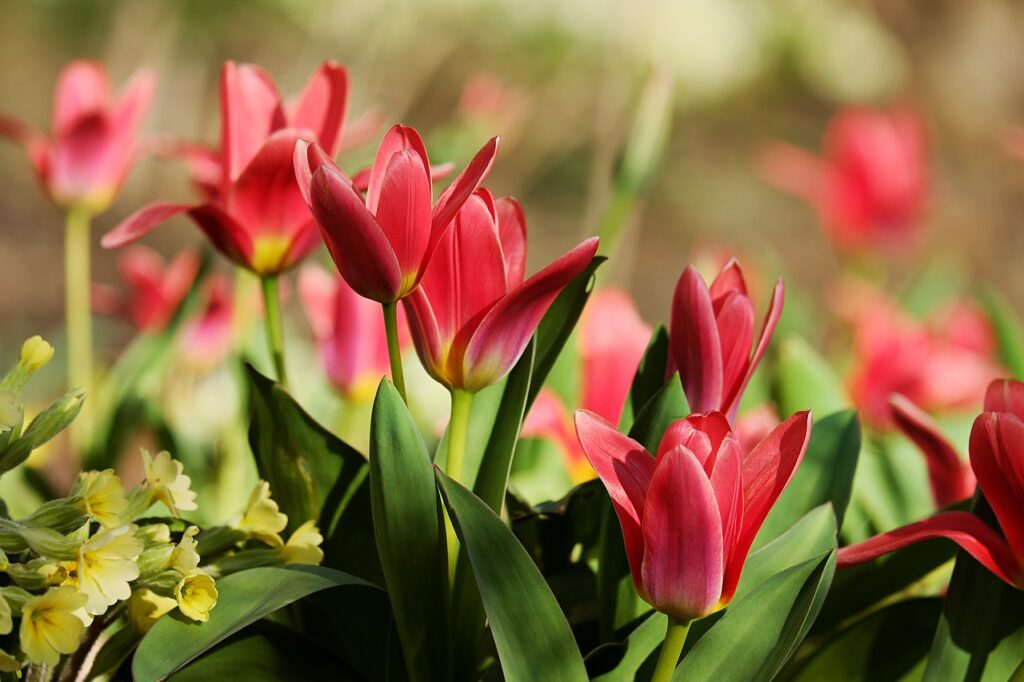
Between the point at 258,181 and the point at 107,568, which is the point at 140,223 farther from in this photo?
the point at 107,568

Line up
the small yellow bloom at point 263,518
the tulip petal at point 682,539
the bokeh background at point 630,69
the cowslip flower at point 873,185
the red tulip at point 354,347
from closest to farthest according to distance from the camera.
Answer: the tulip petal at point 682,539, the small yellow bloom at point 263,518, the red tulip at point 354,347, the cowslip flower at point 873,185, the bokeh background at point 630,69

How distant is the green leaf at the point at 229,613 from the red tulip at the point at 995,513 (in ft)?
0.71

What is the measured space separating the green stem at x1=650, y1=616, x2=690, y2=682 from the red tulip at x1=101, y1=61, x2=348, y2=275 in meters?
0.27

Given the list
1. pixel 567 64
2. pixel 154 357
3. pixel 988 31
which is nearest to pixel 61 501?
pixel 154 357

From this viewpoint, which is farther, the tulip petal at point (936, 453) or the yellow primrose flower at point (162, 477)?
the tulip petal at point (936, 453)

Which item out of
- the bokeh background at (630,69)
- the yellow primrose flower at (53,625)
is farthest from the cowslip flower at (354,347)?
the bokeh background at (630,69)

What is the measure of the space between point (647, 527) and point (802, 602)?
0.07 meters

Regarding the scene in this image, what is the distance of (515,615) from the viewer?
1.32 ft

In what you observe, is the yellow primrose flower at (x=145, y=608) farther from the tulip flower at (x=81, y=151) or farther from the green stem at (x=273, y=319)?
the tulip flower at (x=81, y=151)

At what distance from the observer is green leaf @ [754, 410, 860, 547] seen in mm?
524

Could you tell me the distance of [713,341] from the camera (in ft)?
1.50

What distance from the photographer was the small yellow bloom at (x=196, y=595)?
1.38ft

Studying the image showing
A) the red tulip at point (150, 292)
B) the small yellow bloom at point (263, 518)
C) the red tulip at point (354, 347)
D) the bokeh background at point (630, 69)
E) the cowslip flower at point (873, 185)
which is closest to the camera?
the small yellow bloom at point (263, 518)

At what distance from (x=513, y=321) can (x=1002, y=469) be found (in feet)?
0.65
